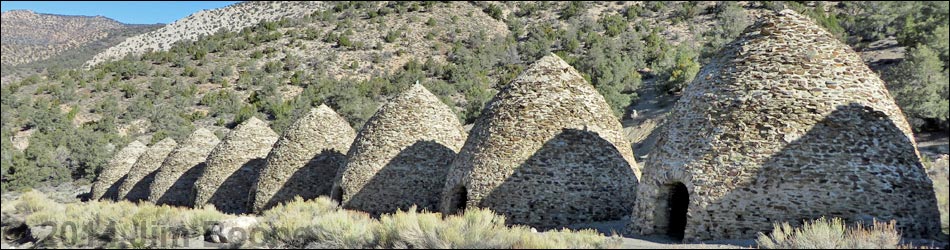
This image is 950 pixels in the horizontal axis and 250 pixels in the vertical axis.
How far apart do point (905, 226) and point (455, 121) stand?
10448 mm

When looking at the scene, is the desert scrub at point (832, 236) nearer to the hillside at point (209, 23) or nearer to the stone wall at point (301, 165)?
the stone wall at point (301, 165)

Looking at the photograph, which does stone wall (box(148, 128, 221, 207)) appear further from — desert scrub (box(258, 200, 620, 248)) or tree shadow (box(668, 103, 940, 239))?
tree shadow (box(668, 103, 940, 239))

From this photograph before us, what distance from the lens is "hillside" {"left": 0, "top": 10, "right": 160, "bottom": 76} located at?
58.8 metres

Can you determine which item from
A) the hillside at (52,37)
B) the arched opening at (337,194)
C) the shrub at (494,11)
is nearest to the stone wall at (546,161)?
the arched opening at (337,194)

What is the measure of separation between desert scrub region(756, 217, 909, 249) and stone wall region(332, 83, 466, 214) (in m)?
8.47

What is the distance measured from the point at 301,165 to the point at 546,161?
8.68m

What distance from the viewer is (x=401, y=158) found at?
15039mm

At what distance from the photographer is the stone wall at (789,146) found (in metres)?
7.88

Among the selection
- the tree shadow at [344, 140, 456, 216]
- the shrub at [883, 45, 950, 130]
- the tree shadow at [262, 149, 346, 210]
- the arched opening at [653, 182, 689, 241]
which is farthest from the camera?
the shrub at [883, 45, 950, 130]

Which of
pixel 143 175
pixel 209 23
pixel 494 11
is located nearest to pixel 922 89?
pixel 143 175

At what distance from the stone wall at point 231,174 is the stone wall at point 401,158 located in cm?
611

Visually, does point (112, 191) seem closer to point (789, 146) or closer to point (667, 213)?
point (667, 213)

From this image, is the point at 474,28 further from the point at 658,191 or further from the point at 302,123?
the point at 658,191

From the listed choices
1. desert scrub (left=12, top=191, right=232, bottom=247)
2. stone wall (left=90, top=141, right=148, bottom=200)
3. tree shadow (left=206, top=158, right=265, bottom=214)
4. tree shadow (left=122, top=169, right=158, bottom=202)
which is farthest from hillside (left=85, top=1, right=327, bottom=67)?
desert scrub (left=12, top=191, right=232, bottom=247)
